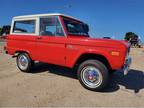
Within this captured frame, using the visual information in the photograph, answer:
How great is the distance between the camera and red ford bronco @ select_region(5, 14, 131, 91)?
15.8 feet

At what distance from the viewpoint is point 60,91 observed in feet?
16.5

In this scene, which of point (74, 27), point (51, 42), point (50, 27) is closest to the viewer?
point (51, 42)

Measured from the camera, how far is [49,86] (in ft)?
17.6

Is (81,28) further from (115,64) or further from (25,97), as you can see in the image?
(25,97)

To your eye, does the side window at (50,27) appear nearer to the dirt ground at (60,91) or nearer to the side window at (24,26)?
the side window at (24,26)

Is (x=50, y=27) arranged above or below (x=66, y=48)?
above

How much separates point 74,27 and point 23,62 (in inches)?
94.2

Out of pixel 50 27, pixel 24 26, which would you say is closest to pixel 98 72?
pixel 50 27

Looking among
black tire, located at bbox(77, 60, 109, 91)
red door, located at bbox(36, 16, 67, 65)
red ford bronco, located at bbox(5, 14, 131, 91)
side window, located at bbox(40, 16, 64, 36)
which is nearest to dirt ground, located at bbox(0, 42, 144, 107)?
black tire, located at bbox(77, 60, 109, 91)

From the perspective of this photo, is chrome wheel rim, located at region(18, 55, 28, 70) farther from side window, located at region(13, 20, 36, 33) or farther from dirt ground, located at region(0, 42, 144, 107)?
side window, located at region(13, 20, 36, 33)

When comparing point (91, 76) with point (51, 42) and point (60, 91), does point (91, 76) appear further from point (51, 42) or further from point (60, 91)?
point (51, 42)

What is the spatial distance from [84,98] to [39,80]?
1.92m

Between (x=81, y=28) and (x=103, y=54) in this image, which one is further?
(x=81, y=28)

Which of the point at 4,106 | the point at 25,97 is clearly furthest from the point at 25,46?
the point at 4,106
